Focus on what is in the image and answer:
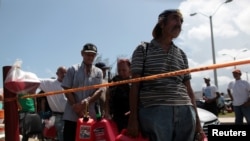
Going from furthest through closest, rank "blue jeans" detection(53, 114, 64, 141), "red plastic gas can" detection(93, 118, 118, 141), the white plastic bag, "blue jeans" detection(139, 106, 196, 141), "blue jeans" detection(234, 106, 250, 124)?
1. "blue jeans" detection(234, 106, 250, 124)
2. "blue jeans" detection(53, 114, 64, 141)
3. "red plastic gas can" detection(93, 118, 118, 141)
4. the white plastic bag
5. "blue jeans" detection(139, 106, 196, 141)

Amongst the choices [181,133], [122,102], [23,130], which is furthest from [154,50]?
[23,130]

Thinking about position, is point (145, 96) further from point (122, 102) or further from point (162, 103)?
point (122, 102)

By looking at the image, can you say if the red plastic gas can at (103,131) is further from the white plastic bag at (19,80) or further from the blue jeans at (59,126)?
the blue jeans at (59,126)

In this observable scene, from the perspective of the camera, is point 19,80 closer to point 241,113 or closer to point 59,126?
point 59,126

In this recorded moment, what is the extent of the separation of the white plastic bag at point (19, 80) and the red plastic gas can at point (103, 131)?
26.8 inches

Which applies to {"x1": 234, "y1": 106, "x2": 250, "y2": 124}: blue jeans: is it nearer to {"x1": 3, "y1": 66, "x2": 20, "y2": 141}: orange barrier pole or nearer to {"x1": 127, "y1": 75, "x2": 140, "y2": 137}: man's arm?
{"x1": 127, "y1": 75, "x2": 140, "y2": 137}: man's arm

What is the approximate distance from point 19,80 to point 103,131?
895mm

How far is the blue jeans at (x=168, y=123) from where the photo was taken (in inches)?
108

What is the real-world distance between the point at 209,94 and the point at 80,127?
7.40 m

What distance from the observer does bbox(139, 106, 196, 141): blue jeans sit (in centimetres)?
273

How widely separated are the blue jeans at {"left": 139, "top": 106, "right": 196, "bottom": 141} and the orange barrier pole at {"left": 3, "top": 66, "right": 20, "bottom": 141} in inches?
40.8

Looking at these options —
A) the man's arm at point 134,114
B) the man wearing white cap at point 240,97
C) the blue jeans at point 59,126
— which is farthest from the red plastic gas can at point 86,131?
the man wearing white cap at point 240,97

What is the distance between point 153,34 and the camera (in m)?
3.06

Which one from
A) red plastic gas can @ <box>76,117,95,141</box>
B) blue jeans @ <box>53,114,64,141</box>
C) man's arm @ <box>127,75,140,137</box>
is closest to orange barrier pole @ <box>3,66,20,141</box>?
red plastic gas can @ <box>76,117,95,141</box>
